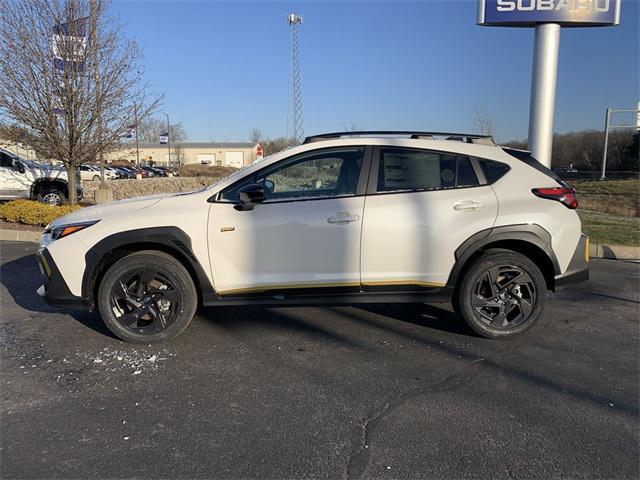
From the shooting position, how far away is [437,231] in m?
4.23

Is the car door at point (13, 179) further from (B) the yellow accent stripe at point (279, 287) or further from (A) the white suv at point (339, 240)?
(B) the yellow accent stripe at point (279, 287)

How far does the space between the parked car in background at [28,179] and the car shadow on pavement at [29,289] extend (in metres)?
5.82

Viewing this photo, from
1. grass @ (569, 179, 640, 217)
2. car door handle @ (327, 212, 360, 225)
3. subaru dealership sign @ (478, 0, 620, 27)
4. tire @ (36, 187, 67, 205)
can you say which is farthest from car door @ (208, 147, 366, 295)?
grass @ (569, 179, 640, 217)

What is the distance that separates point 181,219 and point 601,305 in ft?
15.5

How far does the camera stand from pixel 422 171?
4371 mm

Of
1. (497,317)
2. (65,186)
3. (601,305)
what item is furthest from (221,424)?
(65,186)

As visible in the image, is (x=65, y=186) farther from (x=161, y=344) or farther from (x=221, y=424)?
(x=221, y=424)

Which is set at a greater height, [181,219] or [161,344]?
[181,219]

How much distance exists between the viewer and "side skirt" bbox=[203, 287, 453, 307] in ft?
14.0

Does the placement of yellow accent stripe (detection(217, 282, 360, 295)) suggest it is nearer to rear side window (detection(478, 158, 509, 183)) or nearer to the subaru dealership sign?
rear side window (detection(478, 158, 509, 183))

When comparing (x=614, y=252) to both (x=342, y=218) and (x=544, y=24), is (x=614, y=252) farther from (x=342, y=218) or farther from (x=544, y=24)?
(x=342, y=218)

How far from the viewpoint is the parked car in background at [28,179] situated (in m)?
12.8

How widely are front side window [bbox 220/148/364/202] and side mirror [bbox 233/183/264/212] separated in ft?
0.31

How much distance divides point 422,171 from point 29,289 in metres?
4.92
